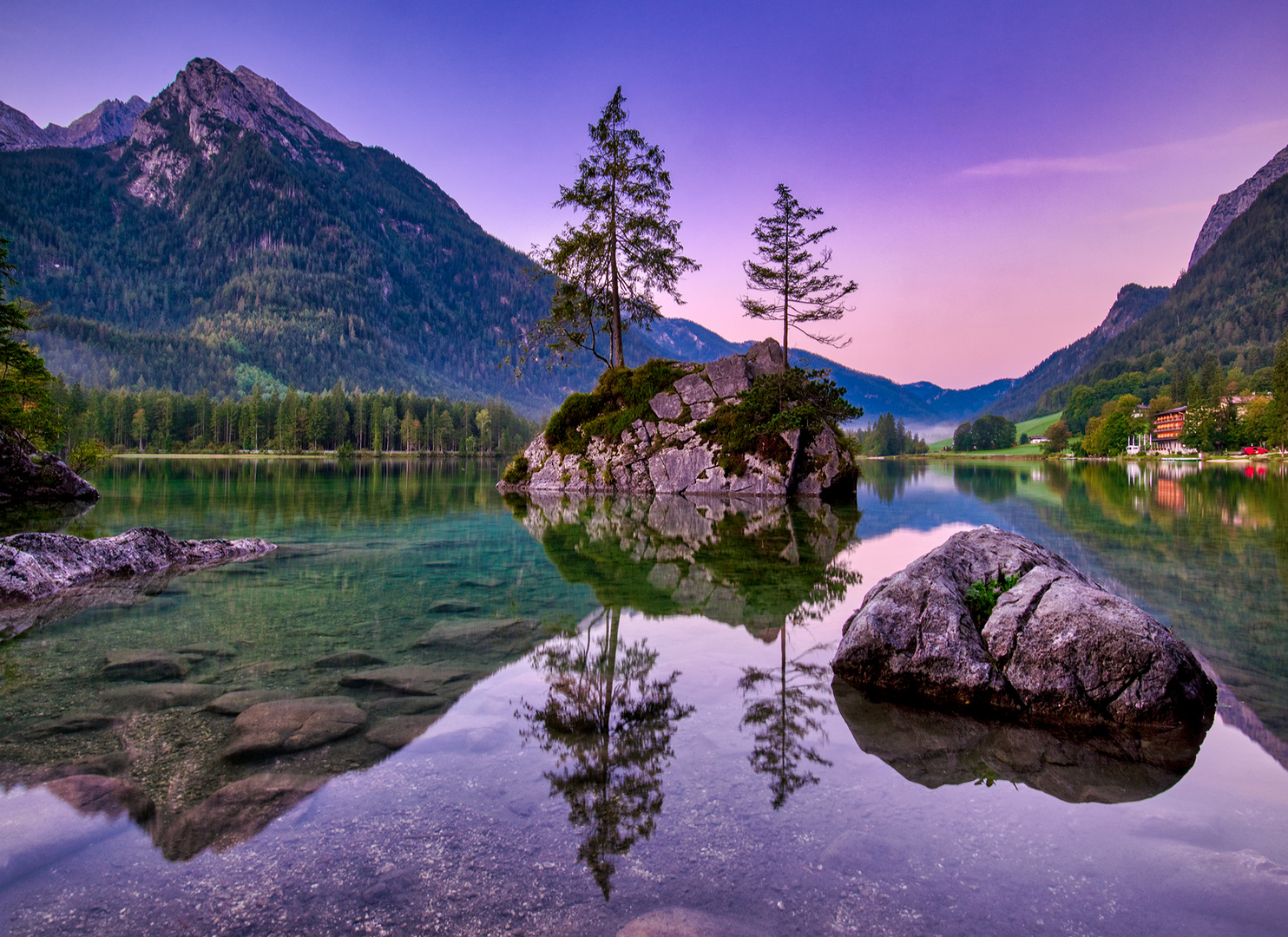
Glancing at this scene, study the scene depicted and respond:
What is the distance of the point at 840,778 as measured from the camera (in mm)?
4715

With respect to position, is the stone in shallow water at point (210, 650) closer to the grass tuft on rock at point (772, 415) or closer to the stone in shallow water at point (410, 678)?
the stone in shallow water at point (410, 678)

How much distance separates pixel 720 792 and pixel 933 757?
1.90 m

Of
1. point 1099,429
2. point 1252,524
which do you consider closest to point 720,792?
point 1252,524

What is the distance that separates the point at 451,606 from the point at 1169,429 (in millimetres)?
161610

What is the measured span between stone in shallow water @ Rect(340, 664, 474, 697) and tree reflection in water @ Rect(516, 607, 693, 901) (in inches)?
39.9

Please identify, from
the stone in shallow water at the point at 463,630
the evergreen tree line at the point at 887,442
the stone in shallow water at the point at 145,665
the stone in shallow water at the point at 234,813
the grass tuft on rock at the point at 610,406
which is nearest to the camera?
the stone in shallow water at the point at 234,813

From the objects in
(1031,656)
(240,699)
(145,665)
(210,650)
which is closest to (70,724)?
(240,699)

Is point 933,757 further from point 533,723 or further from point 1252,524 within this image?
point 1252,524

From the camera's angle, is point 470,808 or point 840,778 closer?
point 470,808

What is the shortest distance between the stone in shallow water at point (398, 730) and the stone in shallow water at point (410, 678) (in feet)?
2.02

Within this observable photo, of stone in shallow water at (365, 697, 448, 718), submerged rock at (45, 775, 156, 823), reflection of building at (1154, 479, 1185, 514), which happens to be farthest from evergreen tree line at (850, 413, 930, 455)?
submerged rock at (45, 775, 156, 823)

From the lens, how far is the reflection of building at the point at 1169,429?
121250 millimetres

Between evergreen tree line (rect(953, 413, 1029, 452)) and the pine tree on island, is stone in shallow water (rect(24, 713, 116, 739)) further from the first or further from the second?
evergreen tree line (rect(953, 413, 1029, 452))

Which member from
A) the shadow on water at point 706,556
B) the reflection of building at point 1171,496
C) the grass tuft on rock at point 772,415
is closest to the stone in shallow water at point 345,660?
the shadow on water at point 706,556
